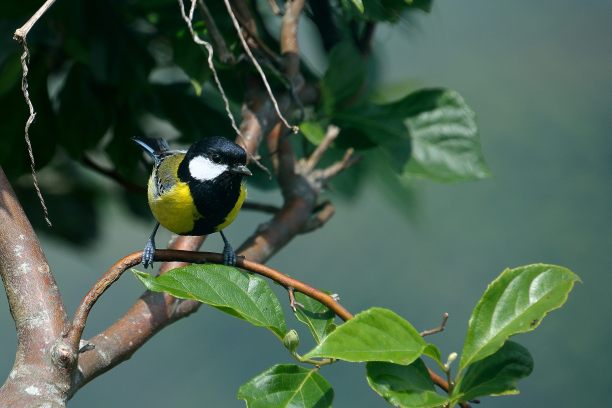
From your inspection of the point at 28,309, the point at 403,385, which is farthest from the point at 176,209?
the point at 403,385

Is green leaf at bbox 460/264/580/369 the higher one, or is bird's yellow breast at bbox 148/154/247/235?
green leaf at bbox 460/264/580/369

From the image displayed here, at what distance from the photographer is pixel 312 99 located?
3.92ft

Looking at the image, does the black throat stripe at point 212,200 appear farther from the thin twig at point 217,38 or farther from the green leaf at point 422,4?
the green leaf at point 422,4

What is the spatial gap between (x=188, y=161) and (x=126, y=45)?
0.27 meters

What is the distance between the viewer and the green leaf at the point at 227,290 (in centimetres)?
67

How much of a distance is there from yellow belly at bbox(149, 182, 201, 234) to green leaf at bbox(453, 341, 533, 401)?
Answer: 364 millimetres

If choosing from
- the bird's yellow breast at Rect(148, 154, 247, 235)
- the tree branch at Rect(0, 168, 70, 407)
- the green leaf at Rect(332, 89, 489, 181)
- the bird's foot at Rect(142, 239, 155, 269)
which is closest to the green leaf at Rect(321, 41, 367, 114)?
the green leaf at Rect(332, 89, 489, 181)

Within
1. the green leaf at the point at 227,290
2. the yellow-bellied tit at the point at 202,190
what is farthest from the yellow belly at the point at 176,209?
the green leaf at the point at 227,290

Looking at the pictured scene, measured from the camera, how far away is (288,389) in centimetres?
70

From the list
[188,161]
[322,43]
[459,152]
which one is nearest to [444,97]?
[459,152]

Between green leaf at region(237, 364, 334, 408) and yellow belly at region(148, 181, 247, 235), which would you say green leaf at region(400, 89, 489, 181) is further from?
green leaf at region(237, 364, 334, 408)

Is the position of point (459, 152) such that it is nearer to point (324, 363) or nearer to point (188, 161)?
point (188, 161)

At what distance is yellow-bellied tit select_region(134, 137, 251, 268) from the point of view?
935 millimetres

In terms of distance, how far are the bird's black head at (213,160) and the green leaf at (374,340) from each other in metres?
0.32
